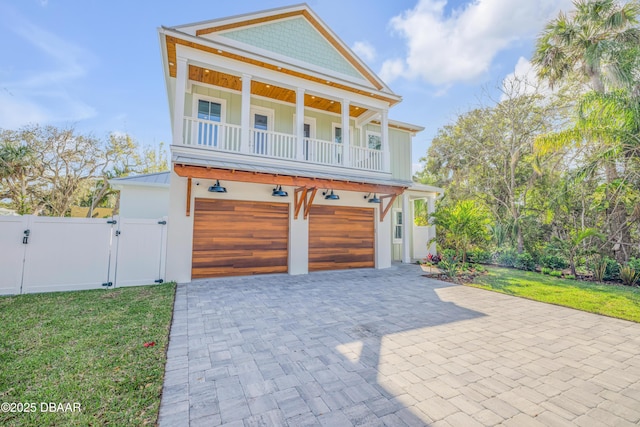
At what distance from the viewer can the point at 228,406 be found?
2275 millimetres

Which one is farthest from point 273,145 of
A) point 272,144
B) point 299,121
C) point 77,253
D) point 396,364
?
point 396,364

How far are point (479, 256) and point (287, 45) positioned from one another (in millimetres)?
11637

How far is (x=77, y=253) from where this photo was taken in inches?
239

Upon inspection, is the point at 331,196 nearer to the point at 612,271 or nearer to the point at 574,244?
the point at 574,244

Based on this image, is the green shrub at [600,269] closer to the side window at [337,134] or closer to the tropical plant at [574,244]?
the tropical plant at [574,244]

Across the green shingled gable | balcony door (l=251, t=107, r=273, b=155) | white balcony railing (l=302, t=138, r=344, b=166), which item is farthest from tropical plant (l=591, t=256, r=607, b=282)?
balcony door (l=251, t=107, r=273, b=155)

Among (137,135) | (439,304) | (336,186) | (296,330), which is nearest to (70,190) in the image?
(137,135)

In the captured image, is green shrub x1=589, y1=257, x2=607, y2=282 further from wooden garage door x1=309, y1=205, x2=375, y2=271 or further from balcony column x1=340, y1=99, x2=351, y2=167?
balcony column x1=340, y1=99, x2=351, y2=167

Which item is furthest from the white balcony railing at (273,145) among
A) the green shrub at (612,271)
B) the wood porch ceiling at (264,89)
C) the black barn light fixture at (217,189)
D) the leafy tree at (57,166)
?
the leafy tree at (57,166)

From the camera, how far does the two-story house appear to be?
7340mm

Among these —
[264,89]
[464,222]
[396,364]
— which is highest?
[264,89]

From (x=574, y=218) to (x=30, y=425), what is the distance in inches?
629

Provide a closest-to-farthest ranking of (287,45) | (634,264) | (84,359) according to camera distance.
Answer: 1. (84,359)
2. (634,264)
3. (287,45)

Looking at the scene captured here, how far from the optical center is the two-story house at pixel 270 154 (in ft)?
24.1
